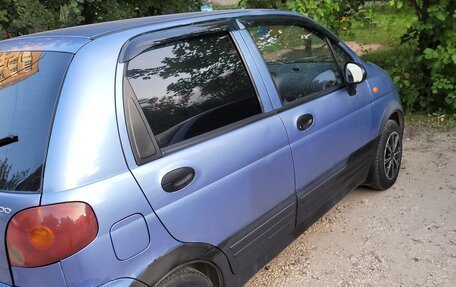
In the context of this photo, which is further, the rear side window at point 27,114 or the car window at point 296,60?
the car window at point 296,60

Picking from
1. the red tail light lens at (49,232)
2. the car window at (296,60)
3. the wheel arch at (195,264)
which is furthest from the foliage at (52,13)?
the red tail light lens at (49,232)

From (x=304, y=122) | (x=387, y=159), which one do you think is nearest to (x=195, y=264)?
(x=304, y=122)

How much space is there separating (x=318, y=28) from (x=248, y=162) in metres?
1.48

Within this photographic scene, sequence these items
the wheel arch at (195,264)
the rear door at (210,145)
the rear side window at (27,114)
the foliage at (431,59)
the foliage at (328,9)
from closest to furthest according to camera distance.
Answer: the rear side window at (27,114) < the wheel arch at (195,264) < the rear door at (210,145) < the foliage at (328,9) < the foliage at (431,59)

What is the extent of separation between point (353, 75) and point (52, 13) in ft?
13.9

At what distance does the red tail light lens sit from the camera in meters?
1.68

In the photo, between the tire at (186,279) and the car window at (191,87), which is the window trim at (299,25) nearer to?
the car window at (191,87)

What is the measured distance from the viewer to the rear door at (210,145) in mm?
2020

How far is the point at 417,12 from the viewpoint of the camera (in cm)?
580

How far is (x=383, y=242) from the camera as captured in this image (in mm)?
3328

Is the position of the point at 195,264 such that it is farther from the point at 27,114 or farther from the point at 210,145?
the point at 27,114

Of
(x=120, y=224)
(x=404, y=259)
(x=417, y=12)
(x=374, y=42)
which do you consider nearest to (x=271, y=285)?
(x=404, y=259)

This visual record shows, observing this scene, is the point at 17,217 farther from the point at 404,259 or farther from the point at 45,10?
the point at 45,10

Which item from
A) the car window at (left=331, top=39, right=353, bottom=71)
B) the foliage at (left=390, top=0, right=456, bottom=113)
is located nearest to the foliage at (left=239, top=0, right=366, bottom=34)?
the foliage at (left=390, top=0, right=456, bottom=113)
